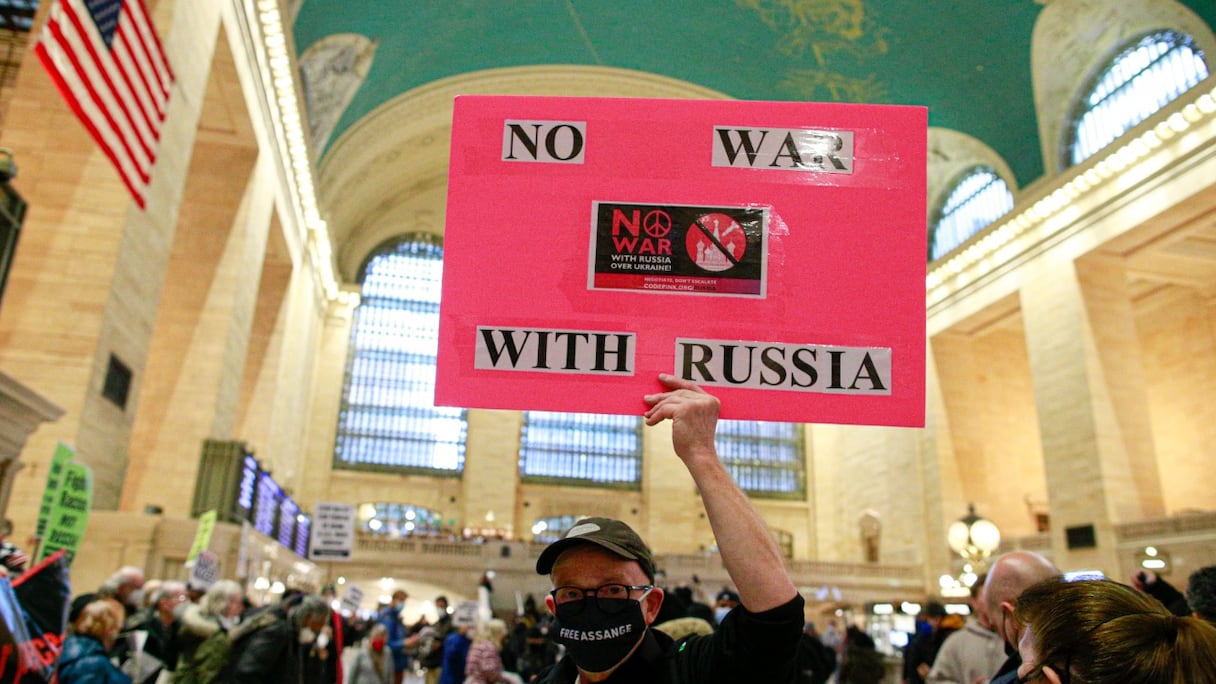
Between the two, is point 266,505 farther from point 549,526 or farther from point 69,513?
point 549,526

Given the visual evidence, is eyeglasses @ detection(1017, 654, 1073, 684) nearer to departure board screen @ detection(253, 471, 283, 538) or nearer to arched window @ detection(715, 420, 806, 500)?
departure board screen @ detection(253, 471, 283, 538)

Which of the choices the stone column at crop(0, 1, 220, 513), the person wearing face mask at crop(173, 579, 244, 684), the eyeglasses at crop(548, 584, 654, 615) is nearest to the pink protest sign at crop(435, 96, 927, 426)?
the eyeglasses at crop(548, 584, 654, 615)

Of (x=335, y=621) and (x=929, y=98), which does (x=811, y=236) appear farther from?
(x=929, y=98)

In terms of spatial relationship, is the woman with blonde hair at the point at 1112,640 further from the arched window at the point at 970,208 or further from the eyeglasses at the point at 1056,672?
the arched window at the point at 970,208

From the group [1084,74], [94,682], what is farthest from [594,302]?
[1084,74]

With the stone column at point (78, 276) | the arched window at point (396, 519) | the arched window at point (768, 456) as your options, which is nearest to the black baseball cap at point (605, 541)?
the stone column at point (78, 276)

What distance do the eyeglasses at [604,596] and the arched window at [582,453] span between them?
3019 centimetres

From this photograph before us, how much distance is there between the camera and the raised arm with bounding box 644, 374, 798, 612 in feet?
4.63

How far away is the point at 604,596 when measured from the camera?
166 centimetres

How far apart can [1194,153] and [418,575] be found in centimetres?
1978

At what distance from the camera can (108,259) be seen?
10023 mm

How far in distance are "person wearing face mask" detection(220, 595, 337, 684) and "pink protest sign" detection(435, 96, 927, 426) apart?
281cm

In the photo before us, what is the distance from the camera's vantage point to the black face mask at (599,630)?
5.35 ft

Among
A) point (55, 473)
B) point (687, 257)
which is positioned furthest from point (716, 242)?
point (55, 473)
